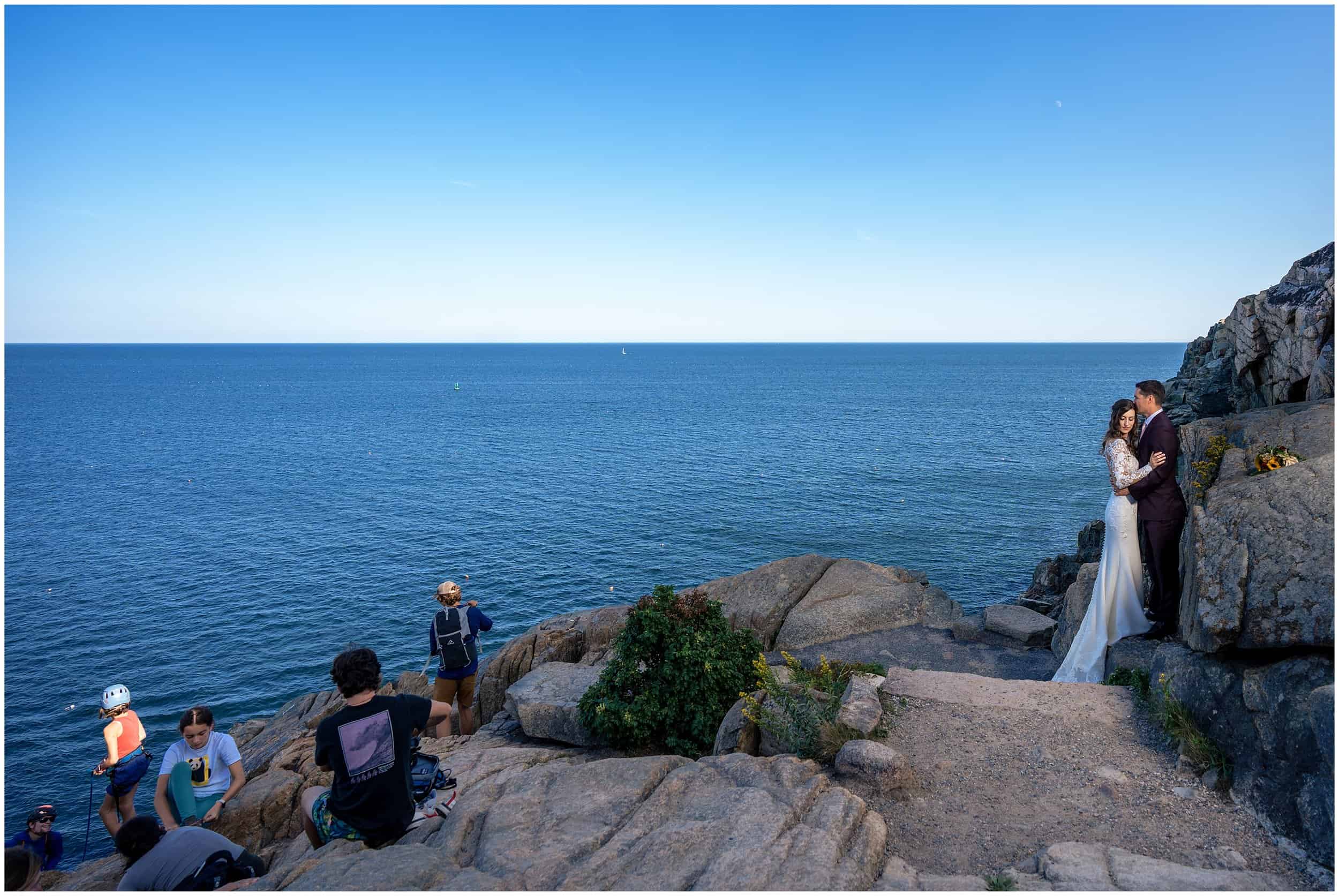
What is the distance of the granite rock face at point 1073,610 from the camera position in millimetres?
16367

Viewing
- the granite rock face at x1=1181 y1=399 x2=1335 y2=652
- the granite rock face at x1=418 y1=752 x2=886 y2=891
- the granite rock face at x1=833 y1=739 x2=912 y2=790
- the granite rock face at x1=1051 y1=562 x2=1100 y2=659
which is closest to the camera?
the granite rock face at x1=418 y1=752 x2=886 y2=891

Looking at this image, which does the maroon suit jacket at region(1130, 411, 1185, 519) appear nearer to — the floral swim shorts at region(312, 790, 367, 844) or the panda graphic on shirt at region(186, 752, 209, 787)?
the floral swim shorts at region(312, 790, 367, 844)

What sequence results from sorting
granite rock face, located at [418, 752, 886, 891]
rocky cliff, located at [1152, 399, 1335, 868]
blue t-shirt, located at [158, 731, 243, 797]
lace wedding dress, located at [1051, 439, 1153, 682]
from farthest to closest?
lace wedding dress, located at [1051, 439, 1153, 682], blue t-shirt, located at [158, 731, 243, 797], rocky cliff, located at [1152, 399, 1335, 868], granite rock face, located at [418, 752, 886, 891]

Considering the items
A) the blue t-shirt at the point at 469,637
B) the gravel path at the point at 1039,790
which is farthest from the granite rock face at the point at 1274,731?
the blue t-shirt at the point at 469,637

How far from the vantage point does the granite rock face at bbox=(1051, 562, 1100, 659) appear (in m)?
16.4

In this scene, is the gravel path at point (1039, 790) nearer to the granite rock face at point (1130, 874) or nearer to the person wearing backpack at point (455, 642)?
the granite rock face at point (1130, 874)

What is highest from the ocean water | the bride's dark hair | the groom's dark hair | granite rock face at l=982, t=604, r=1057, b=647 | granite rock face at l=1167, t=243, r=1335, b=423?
granite rock face at l=1167, t=243, r=1335, b=423

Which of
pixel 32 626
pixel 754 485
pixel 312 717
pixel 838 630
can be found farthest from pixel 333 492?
pixel 838 630

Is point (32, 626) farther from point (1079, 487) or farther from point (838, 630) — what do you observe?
point (1079, 487)

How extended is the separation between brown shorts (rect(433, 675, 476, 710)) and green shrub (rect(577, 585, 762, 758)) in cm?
229

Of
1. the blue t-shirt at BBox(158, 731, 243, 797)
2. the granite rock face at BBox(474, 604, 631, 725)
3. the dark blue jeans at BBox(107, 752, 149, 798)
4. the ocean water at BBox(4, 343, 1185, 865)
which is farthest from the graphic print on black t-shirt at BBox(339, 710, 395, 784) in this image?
the ocean water at BBox(4, 343, 1185, 865)

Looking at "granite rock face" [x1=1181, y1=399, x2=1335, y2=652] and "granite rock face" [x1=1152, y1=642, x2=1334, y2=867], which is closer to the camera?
"granite rock face" [x1=1152, y1=642, x2=1334, y2=867]

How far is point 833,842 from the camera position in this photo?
7.83 m

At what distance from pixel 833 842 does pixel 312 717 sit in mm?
19424
